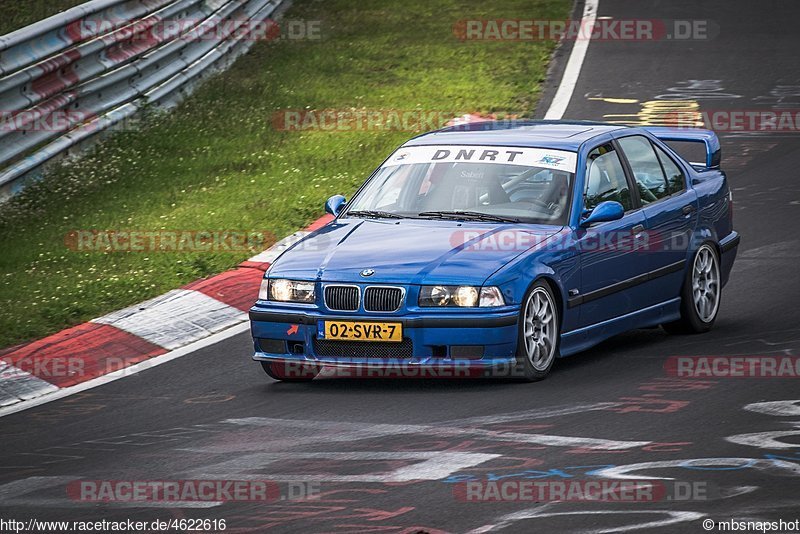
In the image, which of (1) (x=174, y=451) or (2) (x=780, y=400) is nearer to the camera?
(1) (x=174, y=451)

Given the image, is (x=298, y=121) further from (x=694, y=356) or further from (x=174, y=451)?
(x=174, y=451)

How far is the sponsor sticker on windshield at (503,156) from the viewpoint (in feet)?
31.4

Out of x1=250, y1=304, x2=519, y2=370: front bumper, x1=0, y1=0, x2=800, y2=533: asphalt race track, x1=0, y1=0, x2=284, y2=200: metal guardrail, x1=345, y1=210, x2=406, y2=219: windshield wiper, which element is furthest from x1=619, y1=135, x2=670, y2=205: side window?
x1=0, y1=0, x2=284, y2=200: metal guardrail

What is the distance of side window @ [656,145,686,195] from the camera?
34.1 feet

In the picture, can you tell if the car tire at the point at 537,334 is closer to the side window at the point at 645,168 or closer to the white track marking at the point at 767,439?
the side window at the point at 645,168

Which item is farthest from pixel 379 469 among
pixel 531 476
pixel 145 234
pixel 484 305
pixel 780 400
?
pixel 145 234

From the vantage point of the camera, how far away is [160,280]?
11383 millimetres

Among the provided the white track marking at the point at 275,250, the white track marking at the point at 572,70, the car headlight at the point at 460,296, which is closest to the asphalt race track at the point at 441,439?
the car headlight at the point at 460,296

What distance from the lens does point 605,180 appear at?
9758 millimetres

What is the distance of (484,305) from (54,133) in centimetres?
691

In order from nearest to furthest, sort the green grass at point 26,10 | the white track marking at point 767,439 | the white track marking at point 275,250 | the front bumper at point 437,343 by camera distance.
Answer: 1. the white track marking at point 767,439
2. the front bumper at point 437,343
3. the white track marking at point 275,250
4. the green grass at point 26,10

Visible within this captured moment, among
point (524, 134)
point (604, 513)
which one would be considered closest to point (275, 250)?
point (524, 134)

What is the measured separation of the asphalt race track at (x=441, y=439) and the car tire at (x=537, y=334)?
0.11m

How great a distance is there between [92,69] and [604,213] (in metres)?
7.13
